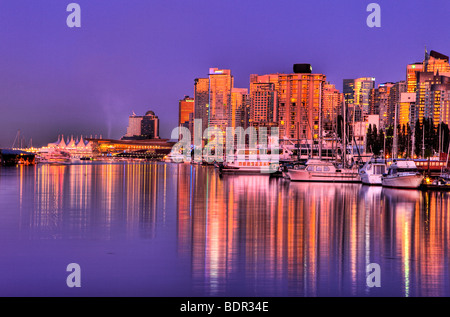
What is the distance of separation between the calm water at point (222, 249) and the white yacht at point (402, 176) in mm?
18421

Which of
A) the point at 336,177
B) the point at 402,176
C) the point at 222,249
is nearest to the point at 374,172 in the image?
the point at 336,177

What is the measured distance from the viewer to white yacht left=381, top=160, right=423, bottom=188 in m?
51.2

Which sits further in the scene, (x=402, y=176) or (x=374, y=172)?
(x=374, y=172)

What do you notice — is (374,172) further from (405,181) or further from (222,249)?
(222,249)

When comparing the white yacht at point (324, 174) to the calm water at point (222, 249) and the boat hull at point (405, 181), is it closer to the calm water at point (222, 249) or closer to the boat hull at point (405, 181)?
the boat hull at point (405, 181)

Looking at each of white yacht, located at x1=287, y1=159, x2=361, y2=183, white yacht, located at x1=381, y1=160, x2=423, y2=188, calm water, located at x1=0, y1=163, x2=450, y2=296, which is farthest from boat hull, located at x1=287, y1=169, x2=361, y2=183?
calm water, located at x1=0, y1=163, x2=450, y2=296

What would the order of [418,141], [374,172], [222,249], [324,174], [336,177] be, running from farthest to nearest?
[418,141], [324,174], [336,177], [374,172], [222,249]

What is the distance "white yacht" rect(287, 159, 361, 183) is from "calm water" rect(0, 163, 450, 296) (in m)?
28.3

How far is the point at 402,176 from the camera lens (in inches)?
2035

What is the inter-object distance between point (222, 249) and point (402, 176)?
3721cm

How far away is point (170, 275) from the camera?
14820mm

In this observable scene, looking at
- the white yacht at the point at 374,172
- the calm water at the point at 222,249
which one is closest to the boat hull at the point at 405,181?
the white yacht at the point at 374,172

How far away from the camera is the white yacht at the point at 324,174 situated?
61844 millimetres

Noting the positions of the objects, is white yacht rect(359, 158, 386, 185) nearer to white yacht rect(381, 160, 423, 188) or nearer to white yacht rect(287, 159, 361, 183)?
white yacht rect(381, 160, 423, 188)
